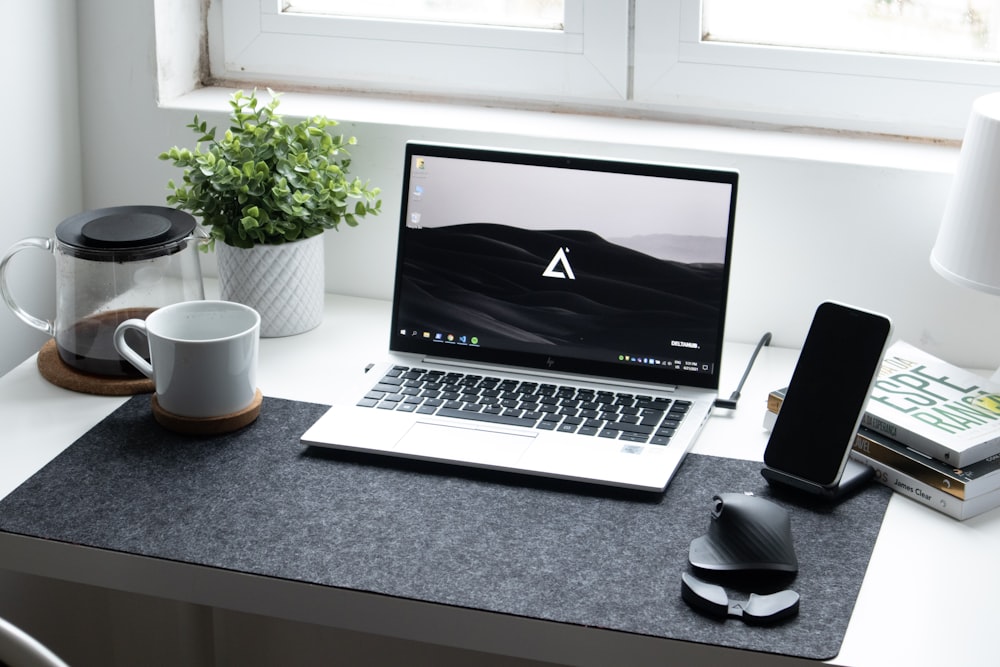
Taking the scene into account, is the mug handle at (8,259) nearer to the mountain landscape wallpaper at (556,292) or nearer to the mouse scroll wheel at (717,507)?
the mountain landscape wallpaper at (556,292)

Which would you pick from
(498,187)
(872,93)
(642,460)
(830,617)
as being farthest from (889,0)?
(830,617)

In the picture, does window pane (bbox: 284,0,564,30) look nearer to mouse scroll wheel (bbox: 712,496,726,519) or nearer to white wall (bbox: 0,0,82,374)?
white wall (bbox: 0,0,82,374)

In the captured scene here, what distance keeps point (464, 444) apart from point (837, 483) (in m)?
0.36

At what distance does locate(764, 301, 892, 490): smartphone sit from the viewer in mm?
1056

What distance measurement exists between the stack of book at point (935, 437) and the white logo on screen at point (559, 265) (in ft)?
0.86

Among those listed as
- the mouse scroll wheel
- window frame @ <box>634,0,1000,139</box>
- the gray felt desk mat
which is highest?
window frame @ <box>634,0,1000,139</box>

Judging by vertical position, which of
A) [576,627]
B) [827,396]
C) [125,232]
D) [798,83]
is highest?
[798,83]

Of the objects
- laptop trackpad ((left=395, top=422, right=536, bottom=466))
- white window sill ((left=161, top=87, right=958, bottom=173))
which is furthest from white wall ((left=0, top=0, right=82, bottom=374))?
laptop trackpad ((left=395, top=422, right=536, bottom=466))

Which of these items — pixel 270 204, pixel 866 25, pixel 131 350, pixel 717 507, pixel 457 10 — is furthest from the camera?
pixel 457 10

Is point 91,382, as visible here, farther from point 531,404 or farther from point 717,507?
point 717,507

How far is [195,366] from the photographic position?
113cm

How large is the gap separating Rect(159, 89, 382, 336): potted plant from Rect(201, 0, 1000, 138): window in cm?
23

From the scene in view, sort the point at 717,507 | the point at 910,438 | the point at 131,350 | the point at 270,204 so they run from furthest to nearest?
the point at 270,204
the point at 131,350
the point at 910,438
the point at 717,507

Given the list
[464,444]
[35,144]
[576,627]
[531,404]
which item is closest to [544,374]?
[531,404]
